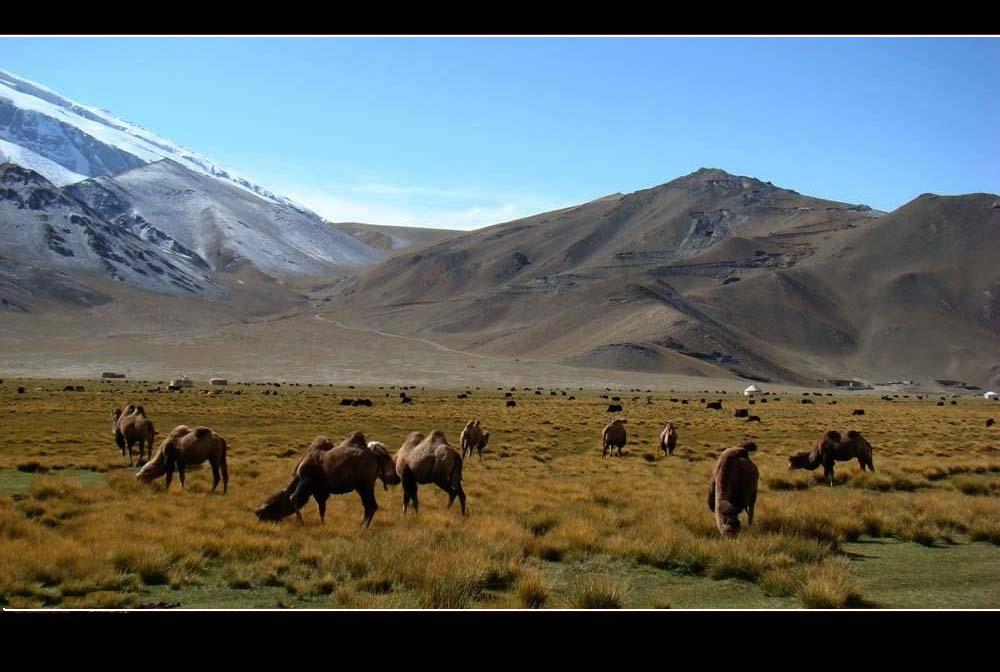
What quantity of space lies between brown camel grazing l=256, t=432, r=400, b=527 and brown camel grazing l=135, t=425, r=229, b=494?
13.7ft

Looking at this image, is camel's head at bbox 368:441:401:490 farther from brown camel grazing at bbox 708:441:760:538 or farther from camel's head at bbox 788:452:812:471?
camel's head at bbox 788:452:812:471

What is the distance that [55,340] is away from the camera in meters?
167

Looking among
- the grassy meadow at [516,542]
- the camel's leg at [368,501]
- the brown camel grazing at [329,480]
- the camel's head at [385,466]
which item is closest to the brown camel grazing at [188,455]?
the grassy meadow at [516,542]

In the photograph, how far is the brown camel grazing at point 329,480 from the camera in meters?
13.6

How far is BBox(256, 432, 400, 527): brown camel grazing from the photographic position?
1355 cm

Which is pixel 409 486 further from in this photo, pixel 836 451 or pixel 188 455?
pixel 836 451

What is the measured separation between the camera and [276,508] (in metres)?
13.9

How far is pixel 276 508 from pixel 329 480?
46.7 inches

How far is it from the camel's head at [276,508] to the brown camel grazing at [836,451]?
52.5 feet

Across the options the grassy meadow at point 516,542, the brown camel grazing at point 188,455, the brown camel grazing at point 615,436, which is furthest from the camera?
the brown camel grazing at point 615,436

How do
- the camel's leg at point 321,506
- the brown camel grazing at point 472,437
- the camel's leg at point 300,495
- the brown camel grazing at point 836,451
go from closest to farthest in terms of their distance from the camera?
1. the camel's leg at point 321,506
2. the camel's leg at point 300,495
3. the brown camel grazing at point 836,451
4. the brown camel grazing at point 472,437

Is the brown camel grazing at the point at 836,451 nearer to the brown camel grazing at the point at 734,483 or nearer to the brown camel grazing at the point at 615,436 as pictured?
the brown camel grazing at the point at 615,436
